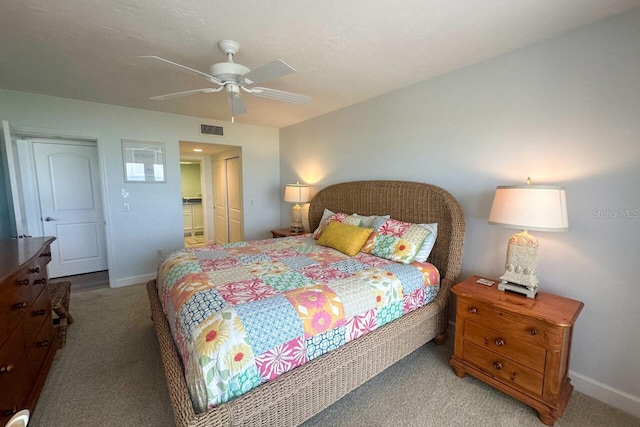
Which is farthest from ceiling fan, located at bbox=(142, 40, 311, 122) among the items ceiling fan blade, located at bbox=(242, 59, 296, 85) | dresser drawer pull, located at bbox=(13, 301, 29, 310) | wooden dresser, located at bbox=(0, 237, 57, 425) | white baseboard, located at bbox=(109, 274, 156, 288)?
white baseboard, located at bbox=(109, 274, 156, 288)

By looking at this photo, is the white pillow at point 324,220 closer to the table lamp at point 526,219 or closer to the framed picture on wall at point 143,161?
the table lamp at point 526,219

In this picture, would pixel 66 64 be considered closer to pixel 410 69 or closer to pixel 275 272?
pixel 275 272

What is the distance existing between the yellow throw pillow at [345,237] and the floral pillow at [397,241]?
8 centimetres

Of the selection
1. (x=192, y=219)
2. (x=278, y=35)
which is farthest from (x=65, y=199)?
(x=278, y=35)

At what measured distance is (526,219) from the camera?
1.73 metres

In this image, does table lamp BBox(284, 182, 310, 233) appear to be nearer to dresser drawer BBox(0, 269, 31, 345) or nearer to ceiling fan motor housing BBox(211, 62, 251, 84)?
ceiling fan motor housing BBox(211, 62, 251, 84)

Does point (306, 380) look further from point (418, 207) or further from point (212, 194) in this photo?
Answer: point (212, 194)

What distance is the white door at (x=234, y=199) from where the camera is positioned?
16.3ft

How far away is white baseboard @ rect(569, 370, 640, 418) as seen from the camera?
67.3 inches

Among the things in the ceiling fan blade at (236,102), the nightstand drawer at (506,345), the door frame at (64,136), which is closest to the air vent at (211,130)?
the door frame at (64,136)

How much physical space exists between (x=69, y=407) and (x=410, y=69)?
360 centimetres

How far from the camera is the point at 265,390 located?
52.0 inches

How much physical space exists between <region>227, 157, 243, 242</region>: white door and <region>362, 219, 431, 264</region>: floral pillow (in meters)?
2.99

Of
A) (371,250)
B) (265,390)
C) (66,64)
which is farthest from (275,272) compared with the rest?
(66,64)
